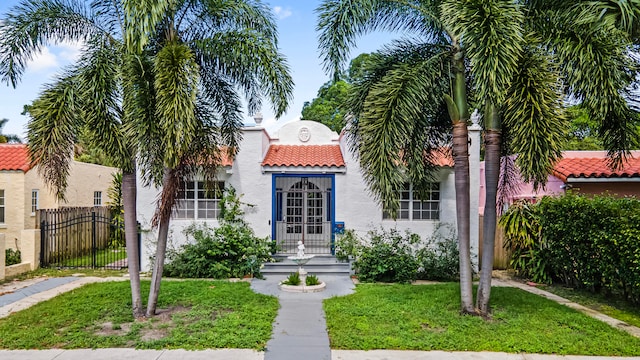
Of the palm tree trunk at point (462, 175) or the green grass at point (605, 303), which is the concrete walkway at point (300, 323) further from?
the green grass at point (605, 303)

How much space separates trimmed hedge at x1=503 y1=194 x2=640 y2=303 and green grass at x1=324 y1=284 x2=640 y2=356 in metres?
1.42

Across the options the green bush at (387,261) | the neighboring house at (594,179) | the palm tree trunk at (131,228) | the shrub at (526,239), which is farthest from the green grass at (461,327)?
the neighboring house at (594,179)

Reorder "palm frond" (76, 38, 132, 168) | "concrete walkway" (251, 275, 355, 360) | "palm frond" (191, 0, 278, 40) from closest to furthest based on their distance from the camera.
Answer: "concrete walkway" (251, 275, 355, 360) → "palm frond" (76, 38, 132, 168) → "palm frond" (191, 0, 278, 40)

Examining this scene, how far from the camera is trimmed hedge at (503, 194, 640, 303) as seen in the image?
27.2 feet

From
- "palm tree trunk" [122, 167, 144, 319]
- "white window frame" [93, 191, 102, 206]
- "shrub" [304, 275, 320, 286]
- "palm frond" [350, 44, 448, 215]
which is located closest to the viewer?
"palm frond" [350, 44, 448, 215]

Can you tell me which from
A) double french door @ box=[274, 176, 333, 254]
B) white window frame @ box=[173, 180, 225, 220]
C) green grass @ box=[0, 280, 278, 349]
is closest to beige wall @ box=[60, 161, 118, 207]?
white window frame @ box=[173, 180, 225, 220]

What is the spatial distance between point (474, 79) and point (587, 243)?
5.86 m

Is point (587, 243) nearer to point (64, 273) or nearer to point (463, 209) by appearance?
point (463, 209)

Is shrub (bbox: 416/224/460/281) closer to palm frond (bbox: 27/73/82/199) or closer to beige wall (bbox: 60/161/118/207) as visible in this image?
palm frond (bbox: 27/73/82/199)

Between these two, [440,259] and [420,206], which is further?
[420,206]

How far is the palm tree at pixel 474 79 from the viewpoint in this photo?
21.3 feet

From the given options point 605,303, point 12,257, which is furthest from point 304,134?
point 12,257

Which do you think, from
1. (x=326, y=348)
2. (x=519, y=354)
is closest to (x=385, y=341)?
(x=326, y=348)

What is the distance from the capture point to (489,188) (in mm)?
8016
